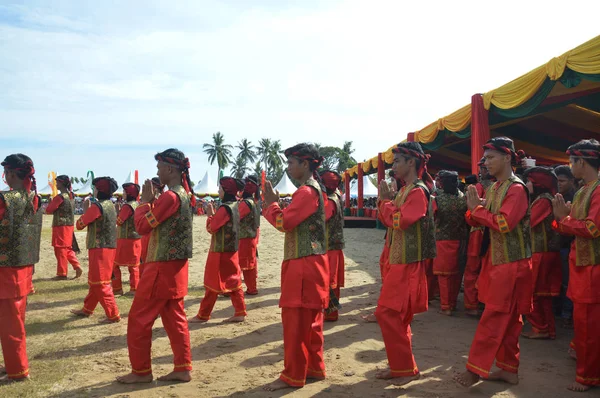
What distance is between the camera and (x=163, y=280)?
13.6 ft

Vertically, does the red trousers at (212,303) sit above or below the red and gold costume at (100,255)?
below

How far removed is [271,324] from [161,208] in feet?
9.10

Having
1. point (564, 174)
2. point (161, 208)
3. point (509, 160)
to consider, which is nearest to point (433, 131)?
point (564, 174)

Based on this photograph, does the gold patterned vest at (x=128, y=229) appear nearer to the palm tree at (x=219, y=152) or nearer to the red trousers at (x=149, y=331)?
the red trousers at (x=149, y=331)

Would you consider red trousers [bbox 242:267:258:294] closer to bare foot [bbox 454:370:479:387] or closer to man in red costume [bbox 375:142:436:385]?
man in red costume [bbox 375:142:436:385]

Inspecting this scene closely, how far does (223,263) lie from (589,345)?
415 cm

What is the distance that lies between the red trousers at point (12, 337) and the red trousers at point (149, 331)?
96 cm

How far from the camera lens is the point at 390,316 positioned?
3971 millimetres

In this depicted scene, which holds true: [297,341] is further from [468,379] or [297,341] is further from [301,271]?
[468,379]

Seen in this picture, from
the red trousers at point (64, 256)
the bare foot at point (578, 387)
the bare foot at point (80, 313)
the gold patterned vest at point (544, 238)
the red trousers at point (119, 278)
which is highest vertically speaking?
the gold patterned vest at point (544, 238)

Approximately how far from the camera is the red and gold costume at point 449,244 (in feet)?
22.2

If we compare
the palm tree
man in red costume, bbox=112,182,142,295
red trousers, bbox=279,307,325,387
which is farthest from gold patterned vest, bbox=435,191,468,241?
the palm tree

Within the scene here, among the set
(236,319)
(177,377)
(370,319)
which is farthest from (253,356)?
(370,319)

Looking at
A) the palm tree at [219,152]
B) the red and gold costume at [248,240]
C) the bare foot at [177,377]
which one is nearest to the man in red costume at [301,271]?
the bare foot at [177,377]
